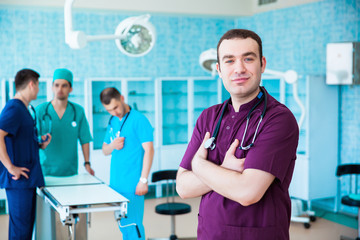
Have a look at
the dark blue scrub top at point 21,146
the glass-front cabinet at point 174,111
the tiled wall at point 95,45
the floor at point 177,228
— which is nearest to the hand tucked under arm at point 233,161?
the dark blue scrub top at point 21,146

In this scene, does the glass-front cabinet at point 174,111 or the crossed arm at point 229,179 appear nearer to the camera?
the crossed arm at point 229,179

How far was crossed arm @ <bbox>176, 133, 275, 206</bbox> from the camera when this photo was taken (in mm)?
1534

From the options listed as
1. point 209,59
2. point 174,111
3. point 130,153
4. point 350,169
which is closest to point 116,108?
point 130,153

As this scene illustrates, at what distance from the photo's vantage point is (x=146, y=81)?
678 cm

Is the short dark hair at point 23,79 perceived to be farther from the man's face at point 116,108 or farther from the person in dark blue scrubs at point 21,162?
the man's face at point 116,108

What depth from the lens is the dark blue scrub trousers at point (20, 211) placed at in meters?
3.42

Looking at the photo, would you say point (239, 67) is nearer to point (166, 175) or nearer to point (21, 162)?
point (21, 162)

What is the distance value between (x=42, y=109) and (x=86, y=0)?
102 inches

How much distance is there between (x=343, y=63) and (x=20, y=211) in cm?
385

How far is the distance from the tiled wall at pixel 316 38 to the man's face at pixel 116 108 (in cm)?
330

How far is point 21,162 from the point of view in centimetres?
341

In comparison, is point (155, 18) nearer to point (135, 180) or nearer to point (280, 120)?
point (135, 180)

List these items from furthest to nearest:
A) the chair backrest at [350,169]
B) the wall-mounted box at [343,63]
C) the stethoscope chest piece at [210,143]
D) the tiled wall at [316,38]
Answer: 1. the tiled wall at [316,38]
2. the wall-mounted box at [343,63]
3. the chair backrest at [350,169]
4. the stethoscope chest piece at [210,143]

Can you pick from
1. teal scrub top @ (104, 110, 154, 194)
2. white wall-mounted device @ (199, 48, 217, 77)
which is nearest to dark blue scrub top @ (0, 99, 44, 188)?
teal scrub top @ (104, 110, 154, 194)
